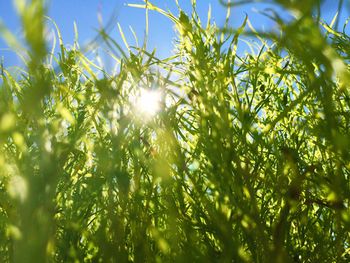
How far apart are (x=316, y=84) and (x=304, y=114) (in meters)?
0.56

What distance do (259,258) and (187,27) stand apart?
0.45 meters

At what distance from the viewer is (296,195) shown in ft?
2.32

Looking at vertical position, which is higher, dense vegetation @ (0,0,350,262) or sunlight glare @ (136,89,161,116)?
sunlight glare @ (136,89,161,116)

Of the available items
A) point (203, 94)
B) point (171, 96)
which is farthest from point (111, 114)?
point (171, 96)

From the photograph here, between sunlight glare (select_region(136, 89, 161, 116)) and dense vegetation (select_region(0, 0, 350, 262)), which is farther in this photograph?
sunlight glare (select_region(136, 89, 161, 116))

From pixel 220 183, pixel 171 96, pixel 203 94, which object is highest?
pixel 171 96

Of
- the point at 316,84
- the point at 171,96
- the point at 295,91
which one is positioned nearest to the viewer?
the point at 316,84

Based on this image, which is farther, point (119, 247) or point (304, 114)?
point (304, 114)

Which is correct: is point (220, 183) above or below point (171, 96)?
below

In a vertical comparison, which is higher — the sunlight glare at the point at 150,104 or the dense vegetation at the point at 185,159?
the sunlight glare at the point at 150,104

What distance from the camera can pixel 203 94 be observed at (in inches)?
30.6

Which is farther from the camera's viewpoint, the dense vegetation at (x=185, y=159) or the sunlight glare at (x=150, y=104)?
the sunlight glare at (x=150, y=104)

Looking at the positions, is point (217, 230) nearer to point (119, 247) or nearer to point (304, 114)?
point (119, 247)

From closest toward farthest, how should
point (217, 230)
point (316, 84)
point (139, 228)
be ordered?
point (316, 84) < point (217, 230) < point (139, 228)
